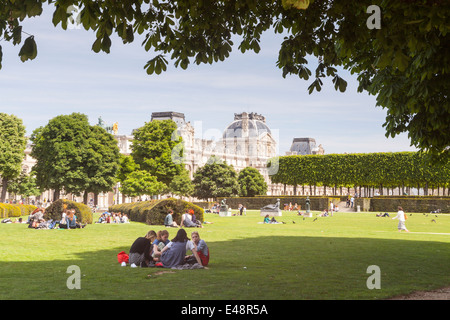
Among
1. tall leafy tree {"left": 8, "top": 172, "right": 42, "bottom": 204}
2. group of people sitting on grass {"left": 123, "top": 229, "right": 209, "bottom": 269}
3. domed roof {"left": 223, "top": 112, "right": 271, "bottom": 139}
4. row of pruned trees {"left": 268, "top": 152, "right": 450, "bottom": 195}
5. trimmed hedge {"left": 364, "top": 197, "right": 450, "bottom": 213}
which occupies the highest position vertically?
domed roof {"left": 223, "top": 112, "right": 271, "bottom": 139}

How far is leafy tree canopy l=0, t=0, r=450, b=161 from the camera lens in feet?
24.5

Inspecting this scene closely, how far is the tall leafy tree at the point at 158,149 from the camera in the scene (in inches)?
2790

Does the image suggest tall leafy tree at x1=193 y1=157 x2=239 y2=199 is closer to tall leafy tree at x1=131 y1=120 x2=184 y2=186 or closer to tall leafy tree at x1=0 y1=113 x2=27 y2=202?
tall leafy tree at x1=131 y1=120 x2=184 y2=186

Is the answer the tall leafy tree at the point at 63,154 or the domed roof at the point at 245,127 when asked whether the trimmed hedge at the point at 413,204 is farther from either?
the domed roof at the point at 245,127

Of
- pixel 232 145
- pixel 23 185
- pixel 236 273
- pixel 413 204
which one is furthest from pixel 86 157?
pixel 232 145

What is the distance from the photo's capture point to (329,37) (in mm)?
11758

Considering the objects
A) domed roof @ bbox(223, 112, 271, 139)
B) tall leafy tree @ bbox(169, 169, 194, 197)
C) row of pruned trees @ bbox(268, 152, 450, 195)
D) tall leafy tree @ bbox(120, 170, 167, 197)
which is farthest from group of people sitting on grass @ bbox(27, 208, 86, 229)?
domed roof @ bbox(223, 112, 271, 139)

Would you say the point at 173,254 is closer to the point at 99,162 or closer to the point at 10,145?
the point at 99,162

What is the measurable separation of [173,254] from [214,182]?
80.2m

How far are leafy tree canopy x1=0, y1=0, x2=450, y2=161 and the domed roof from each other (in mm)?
170928

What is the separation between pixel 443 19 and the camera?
739 centimetres

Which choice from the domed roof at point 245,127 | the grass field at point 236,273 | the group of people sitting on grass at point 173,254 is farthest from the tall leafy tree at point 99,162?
the domed roof at point 245,127
